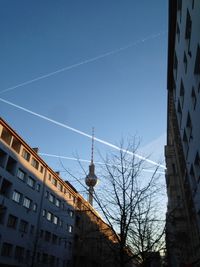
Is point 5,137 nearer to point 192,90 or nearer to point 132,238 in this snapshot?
point 132,238

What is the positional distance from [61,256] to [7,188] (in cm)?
2047

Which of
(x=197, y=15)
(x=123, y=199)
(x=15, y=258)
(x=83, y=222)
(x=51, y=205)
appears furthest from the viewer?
(x=83, y=222)

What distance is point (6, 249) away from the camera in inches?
1347

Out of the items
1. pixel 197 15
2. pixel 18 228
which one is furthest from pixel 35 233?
pixel 197 15

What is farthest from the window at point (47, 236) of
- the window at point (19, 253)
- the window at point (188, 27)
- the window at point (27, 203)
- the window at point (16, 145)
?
the window at point (188, 27)

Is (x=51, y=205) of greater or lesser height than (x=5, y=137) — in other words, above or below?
below

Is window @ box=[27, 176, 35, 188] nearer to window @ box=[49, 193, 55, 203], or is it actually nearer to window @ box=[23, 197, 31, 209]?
window @ box=[23, 197, 31, 209]

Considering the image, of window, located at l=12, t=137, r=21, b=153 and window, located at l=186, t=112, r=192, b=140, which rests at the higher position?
window, located at l=12, t=137, r=21, b=153

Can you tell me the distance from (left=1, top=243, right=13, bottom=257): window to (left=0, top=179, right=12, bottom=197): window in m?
5.85

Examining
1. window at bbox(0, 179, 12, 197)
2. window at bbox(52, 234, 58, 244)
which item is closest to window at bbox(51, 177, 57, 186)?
window at bbox(52, 234, 58, 244)

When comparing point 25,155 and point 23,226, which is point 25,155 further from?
point 23,226

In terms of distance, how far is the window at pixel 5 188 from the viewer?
35500 mm

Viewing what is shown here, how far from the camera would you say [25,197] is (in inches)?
1570

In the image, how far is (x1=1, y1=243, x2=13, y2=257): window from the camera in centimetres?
3350
